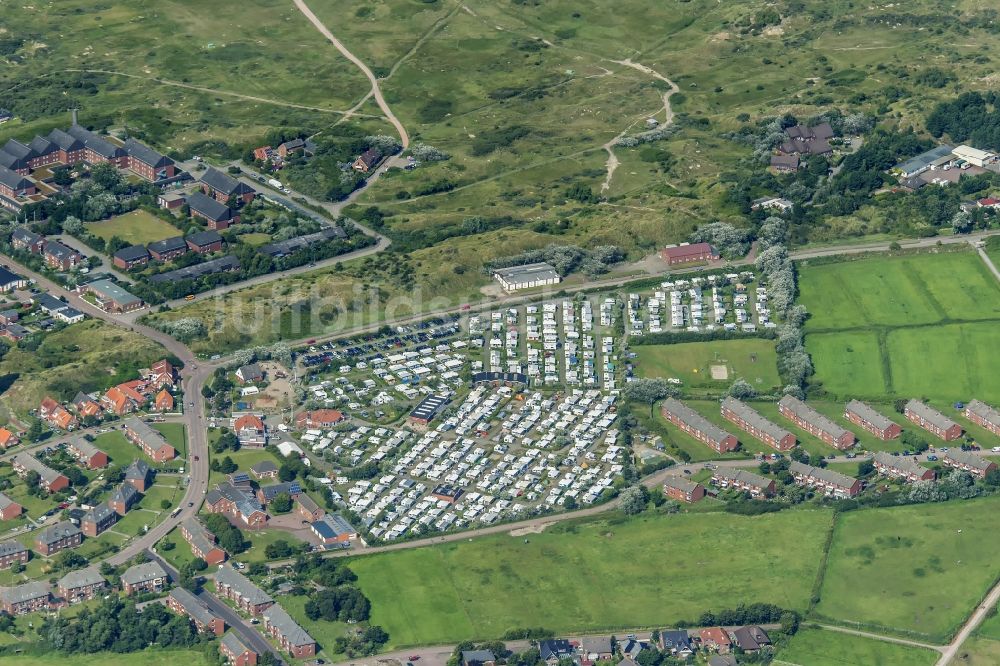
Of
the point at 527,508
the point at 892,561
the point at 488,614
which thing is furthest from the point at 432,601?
the point at 892,561

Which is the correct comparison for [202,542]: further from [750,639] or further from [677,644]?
[750,639]

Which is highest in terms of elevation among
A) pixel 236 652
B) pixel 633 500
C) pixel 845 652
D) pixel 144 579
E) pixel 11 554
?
pixel 633 500

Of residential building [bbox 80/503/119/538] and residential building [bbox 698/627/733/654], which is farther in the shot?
residential building [bbox 80/503/119/538]

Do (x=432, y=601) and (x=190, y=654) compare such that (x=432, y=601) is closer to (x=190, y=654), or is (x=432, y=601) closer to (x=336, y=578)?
(x=336, y=578)

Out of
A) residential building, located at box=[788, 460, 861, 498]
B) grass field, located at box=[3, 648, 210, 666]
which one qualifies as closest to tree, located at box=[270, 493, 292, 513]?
grass field, located at box=[3, 648, 210, 666]

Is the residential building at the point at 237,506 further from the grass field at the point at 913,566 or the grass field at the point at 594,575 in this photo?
the grass field at the point at 913,566

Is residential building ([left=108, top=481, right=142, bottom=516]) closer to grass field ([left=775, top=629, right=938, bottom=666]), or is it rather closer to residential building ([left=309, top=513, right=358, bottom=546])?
residential building ([left=309, top=513, right=358, bottom=546])

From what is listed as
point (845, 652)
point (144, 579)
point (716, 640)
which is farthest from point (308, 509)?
point (845, 652)

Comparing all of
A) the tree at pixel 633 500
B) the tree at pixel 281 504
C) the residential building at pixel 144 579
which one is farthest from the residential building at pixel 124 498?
the tree at pixel 633 500
